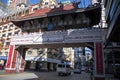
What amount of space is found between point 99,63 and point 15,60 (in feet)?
53.2

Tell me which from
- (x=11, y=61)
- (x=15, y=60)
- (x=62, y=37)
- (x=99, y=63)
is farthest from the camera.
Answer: (x=15, y=60)

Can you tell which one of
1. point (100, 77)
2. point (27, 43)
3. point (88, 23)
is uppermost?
point (88, 23)

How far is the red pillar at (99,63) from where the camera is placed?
21.6 m

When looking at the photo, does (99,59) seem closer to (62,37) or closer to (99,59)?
(99,59)

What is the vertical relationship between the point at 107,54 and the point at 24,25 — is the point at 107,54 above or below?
below

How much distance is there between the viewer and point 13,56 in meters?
29.9

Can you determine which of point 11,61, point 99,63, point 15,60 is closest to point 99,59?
point 99,63

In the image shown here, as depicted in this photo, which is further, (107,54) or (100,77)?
(107,54)

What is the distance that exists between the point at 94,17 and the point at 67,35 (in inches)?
246

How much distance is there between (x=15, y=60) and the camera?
30.2 m

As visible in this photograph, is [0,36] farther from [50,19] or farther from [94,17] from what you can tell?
[94,17]

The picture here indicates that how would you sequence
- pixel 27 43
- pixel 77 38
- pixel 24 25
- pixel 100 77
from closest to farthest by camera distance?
pixel 100 77
pixel 77 38
pixel 27 43
pixel 24 25

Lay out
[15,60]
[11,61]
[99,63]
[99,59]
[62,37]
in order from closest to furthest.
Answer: [99,63] < [99,59] < [62,37] < [11,61] < [15,60]

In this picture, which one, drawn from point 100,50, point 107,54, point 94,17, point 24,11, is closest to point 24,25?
point 94,17
